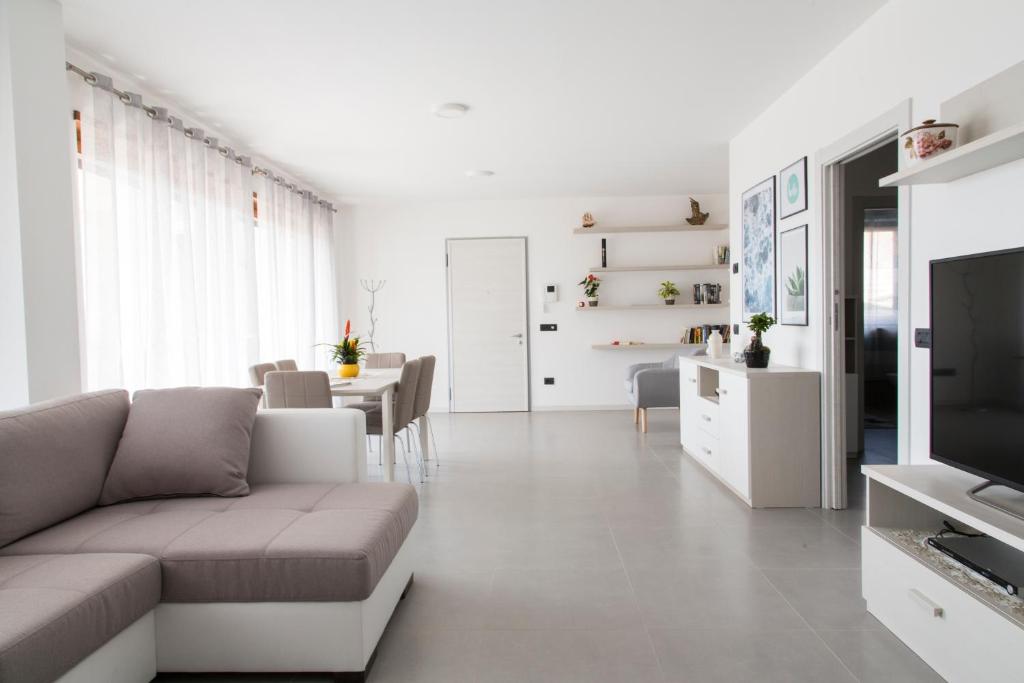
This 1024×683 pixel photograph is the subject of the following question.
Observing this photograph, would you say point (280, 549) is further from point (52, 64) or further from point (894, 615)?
point (52, 64)

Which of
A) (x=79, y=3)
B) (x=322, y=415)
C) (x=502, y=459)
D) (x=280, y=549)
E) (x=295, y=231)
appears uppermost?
(x=79, y=3)

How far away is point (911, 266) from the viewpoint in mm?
2740

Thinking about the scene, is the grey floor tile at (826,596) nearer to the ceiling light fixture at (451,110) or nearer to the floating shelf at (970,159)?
the floating shelf at (970,159)

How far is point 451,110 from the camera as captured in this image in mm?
4328

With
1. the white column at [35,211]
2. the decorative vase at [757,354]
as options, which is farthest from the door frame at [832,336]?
the white column at [35,211]

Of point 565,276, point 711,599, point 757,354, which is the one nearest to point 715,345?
point 757,354

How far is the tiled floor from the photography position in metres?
2.00

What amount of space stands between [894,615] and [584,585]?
1095 mm

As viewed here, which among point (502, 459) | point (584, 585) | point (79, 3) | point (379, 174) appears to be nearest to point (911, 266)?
point (584, 585)

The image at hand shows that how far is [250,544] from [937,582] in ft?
6.73

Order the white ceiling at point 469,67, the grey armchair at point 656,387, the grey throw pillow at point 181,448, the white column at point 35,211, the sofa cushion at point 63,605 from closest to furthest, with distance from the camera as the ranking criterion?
the sofa cushion at point 63,605 < the grey throw pillow at point 181,448 < the white column at point 35,211 < the white ceiling at point 469,67 < the grey armchair at point 656,387

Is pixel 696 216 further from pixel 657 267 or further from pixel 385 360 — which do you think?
pixel 385 360

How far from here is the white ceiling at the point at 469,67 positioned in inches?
118

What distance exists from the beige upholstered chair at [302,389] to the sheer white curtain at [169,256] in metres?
0.77
